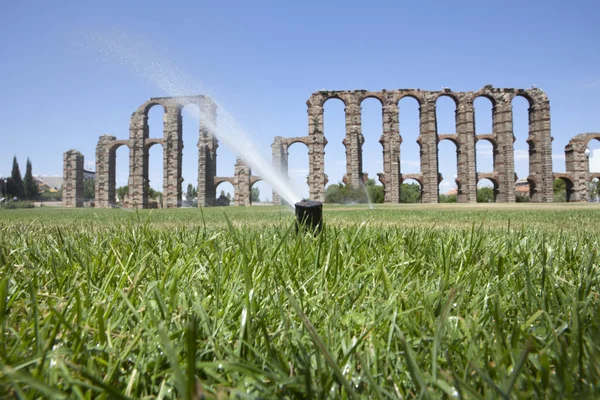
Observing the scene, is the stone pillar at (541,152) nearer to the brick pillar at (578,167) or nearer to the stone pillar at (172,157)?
the brick pillar at (578,167)

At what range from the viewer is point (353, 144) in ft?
98.0

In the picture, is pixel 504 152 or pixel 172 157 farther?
pixel 172 157

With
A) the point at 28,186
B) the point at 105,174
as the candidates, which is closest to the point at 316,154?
the point at 105,174

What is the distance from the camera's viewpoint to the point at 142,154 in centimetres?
3322

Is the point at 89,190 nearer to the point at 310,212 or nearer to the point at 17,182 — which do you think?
the point at 17,182

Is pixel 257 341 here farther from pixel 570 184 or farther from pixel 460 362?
pixel 570 184

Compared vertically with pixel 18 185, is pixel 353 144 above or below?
above

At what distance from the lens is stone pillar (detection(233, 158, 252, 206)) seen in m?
32.6

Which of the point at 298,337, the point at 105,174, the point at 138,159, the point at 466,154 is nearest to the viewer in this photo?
the point at 298,337

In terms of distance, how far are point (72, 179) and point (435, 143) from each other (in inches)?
1282

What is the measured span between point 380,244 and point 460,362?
1.32 metres

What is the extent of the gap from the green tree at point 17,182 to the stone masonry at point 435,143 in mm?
55660

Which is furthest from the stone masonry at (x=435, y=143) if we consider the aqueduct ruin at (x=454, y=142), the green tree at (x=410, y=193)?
the green tree at (x=410, y=193)

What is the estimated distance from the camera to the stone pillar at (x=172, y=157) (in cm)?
3278
